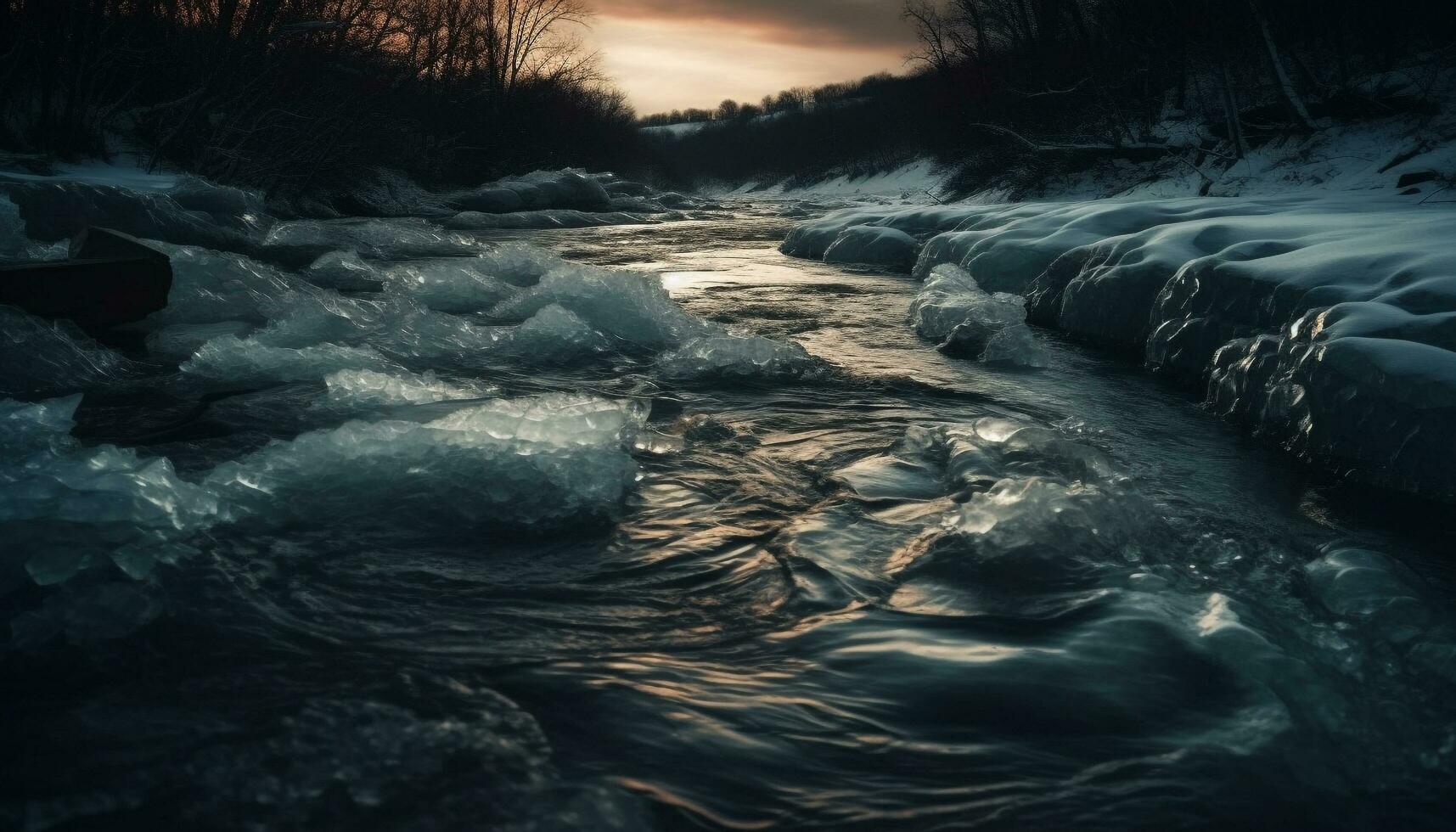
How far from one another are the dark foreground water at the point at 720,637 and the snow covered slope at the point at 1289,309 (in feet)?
0.73

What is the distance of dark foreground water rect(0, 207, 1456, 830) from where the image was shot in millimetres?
1334

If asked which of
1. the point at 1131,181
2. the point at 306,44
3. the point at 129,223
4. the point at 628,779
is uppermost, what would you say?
the point at 306,44

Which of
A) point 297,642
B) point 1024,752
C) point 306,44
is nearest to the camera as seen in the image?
point 1024,752

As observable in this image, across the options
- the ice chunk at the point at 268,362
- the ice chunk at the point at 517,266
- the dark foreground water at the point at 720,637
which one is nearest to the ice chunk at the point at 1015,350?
the dark foreground water at the point at 720,637

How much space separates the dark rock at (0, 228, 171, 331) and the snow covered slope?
447 cm

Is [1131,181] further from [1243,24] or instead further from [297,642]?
[297,642]

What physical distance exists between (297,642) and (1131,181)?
38.9 ft

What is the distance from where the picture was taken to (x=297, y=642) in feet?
5.44

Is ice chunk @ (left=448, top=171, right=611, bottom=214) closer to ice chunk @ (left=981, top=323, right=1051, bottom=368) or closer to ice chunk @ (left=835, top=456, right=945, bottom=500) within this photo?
ice chunk @ (left=981, top=323, right=1051, bottom=368)

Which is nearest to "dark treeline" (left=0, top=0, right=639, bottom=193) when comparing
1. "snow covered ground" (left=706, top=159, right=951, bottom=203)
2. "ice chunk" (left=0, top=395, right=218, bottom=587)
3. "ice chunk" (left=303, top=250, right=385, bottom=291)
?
"ice chunk" (left=303, top=250, right=385, bottom=291)

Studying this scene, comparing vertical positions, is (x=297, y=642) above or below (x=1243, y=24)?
below

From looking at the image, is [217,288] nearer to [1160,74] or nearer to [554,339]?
[554,339]

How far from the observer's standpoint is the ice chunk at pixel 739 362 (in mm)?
3969

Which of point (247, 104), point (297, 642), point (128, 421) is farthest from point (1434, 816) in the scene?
point (247, 104)
